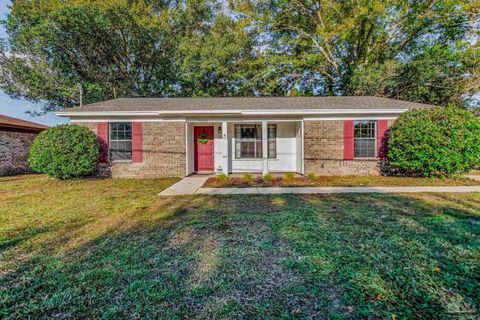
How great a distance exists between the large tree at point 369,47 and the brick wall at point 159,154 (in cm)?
1013

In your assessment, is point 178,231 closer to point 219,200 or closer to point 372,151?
point 219,200

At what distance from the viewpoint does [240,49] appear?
17.8 m

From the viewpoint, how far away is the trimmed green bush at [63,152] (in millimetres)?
8664

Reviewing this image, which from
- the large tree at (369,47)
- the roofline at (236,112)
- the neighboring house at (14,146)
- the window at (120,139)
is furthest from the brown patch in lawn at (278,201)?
the neighboring house at (14,146)

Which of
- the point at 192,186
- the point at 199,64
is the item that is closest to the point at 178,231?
the point at 192,186

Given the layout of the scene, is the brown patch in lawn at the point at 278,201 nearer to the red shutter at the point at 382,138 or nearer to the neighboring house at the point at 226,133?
the neighboring house at the point at 226,133

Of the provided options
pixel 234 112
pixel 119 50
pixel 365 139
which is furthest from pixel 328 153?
pixel 119 50

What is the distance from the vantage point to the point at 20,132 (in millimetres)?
12695

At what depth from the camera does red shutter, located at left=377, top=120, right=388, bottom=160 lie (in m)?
9.57

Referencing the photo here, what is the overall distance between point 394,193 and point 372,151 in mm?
3766

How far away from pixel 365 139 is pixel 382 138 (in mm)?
639

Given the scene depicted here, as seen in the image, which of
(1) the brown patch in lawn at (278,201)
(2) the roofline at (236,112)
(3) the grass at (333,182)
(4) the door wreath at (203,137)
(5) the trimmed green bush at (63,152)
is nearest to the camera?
(1) the brown patch in lawn at (278,201)

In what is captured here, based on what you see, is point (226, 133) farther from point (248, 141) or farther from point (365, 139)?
point (365, 139)

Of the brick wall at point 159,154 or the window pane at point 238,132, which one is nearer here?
the brick wall at point 159,154
